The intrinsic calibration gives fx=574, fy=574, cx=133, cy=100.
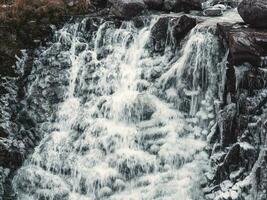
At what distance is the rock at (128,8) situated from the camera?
1677 cm

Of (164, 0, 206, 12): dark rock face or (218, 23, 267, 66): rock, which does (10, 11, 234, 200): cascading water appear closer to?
(218, 23, 267, 66): rock

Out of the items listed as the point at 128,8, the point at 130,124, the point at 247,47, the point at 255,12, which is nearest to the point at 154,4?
the point at 128,8

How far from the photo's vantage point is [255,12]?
1407 cm

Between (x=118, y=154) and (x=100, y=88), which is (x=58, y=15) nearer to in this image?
(x=100, y=88)

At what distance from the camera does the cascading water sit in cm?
1326

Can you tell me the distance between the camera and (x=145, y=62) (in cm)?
1533

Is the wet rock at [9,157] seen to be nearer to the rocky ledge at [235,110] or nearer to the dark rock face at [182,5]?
the rocky ledge at [235,110]

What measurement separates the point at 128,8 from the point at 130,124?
4127mm

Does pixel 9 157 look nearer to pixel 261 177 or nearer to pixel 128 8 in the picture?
pixel 128 8

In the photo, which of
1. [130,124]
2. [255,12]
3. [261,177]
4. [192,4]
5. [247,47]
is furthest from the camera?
[192,4]

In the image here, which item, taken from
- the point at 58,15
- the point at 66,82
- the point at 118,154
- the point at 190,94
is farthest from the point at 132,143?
the point at 58,15

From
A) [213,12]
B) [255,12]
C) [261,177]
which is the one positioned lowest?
[261,177]

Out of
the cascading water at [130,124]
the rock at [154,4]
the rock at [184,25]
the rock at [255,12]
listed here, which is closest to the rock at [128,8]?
the rock at [154,4]

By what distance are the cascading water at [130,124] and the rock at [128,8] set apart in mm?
847
